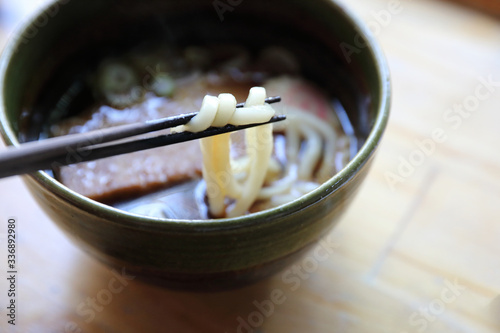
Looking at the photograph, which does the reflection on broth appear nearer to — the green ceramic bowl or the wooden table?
the green ceramic bowl

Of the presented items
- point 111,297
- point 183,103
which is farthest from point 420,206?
point 111,297

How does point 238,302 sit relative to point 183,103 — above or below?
below

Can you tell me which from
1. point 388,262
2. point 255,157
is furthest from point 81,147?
point 388,262

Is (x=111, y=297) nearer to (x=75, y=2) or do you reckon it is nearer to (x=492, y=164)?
(x=75, y=2)

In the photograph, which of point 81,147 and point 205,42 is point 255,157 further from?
point 205,42

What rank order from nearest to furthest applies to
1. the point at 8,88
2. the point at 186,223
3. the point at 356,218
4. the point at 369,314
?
the point at 186,223 → the point at 8,88 → the point at 369,314 → the point at 356,218

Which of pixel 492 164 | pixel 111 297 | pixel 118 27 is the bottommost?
pixel 111 297

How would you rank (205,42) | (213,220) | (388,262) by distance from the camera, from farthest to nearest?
(205,42)
(388,262)
(213,220)
